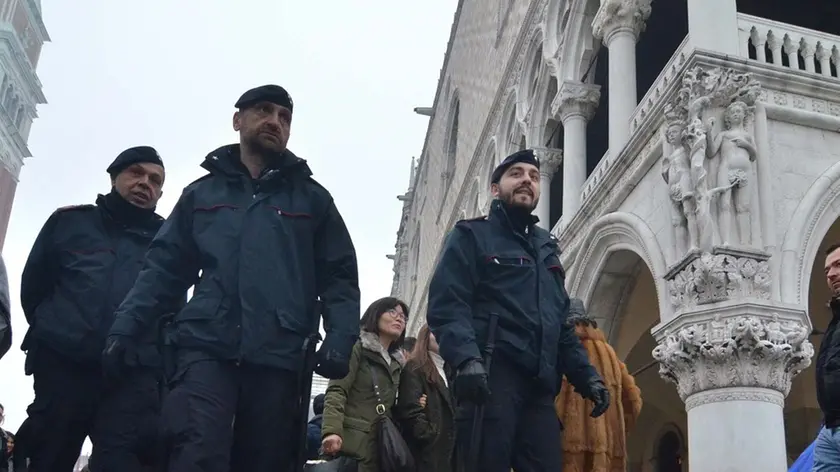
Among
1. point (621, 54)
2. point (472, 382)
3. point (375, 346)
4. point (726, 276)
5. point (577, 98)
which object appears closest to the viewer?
point (472, 382)

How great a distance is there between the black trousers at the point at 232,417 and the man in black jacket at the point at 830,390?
211 cm

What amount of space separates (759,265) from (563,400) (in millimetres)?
3202

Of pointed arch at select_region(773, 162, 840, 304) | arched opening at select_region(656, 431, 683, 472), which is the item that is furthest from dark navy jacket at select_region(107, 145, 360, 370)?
arched opening at select_region(656, 431, 683, 472)

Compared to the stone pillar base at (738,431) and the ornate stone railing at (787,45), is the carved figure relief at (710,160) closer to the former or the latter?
the ornate stone railing at (787,45)

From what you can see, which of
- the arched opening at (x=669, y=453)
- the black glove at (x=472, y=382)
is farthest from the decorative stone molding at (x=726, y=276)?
the arched opening at (x=669, y=453)

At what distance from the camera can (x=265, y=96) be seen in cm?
316

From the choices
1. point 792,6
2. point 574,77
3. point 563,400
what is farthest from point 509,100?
point 563,400

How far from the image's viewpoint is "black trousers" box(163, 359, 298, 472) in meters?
2.61

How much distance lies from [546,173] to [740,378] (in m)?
7.04

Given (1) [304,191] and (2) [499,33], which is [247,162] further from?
(2) [499,33]

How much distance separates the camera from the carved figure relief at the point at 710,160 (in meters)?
7.11

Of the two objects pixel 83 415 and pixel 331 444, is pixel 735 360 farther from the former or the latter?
pixel 83 415

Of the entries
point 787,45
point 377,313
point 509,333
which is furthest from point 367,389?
point 787,45

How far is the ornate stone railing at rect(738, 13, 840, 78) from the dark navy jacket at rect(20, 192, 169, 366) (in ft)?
20.2
